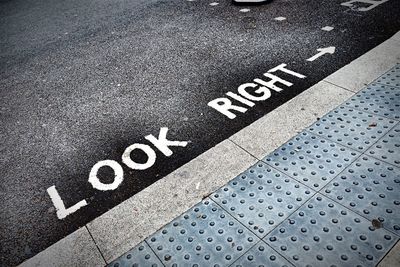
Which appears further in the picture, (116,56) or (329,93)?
(116,56)

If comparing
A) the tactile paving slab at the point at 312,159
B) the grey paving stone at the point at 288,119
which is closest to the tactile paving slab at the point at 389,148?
the tactile paving slab at the point at 312,159

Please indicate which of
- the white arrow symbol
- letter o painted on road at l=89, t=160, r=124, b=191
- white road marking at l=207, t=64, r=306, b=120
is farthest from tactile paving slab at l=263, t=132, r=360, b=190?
the white arrow symbol

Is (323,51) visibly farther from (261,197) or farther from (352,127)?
(261,197)

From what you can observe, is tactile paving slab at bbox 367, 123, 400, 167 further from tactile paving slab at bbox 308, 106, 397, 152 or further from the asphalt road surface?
the asphalt road surface

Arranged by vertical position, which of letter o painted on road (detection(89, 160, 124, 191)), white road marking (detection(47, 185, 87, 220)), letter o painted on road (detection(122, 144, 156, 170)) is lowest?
white road marking (detection(47, 185, 87, 220))

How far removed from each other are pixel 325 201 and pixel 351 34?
4.29 m

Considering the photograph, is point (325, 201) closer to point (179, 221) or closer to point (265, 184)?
point (265, 184)

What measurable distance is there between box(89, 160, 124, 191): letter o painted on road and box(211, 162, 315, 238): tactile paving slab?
1196 mm

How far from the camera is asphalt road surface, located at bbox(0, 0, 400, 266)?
356 centimetres

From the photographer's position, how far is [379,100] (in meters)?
4.04

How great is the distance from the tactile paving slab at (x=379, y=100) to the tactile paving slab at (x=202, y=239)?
2.46 metres

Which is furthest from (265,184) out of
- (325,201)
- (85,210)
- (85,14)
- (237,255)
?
(85,14)

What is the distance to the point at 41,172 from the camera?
3.92m

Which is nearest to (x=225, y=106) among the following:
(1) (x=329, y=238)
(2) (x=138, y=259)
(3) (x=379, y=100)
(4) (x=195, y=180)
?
(4) (x=195, y=180)
